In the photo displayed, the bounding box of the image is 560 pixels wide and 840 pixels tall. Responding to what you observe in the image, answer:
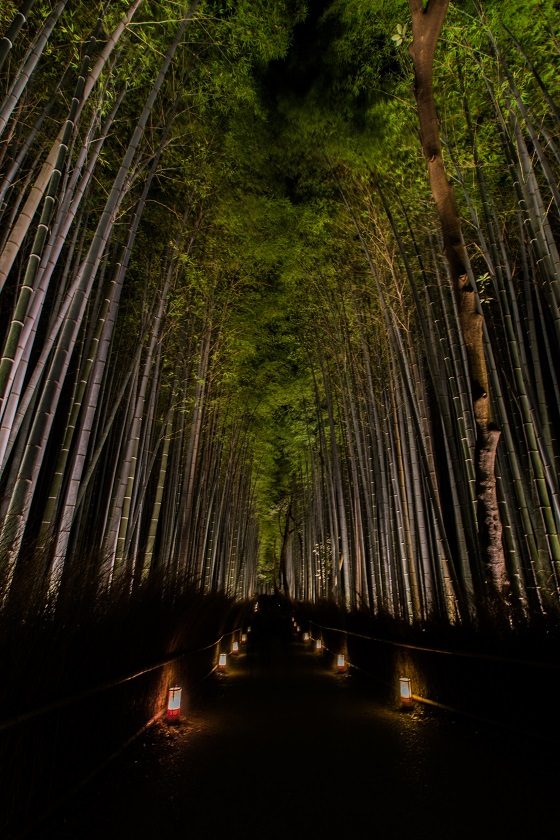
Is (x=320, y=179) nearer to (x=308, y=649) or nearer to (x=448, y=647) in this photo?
(x=448, y=647)

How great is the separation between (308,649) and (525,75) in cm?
910

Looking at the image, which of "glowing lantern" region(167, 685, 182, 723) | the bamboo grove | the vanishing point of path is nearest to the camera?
the vanishing point of path

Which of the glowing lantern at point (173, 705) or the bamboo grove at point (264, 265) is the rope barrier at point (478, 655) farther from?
the glowing lantern at point (173, 705)

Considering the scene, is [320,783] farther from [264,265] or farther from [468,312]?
[264,265]

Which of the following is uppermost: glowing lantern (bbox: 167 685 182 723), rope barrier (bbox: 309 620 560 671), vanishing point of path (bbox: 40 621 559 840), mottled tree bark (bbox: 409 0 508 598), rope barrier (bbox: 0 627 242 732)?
mottled tree bark (bbox: 409 0 508 598)

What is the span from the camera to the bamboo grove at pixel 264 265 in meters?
2.92

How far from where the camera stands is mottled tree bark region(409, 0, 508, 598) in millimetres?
3105

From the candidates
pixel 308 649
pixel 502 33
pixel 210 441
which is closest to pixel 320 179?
pixel 502 33

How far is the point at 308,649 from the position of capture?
8.81 meters

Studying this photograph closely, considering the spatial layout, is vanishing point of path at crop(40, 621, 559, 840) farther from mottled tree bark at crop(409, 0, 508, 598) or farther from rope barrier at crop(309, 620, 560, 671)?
mottled tree bark at crop(409, 0, 508, 598)

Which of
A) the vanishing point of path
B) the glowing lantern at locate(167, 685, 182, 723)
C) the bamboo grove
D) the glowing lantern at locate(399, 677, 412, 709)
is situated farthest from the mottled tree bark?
the glowing lantern at locate(167, 685, 182, 723)

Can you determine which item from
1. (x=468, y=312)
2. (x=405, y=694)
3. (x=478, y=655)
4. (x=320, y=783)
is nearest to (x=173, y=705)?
(x=320, y=783)

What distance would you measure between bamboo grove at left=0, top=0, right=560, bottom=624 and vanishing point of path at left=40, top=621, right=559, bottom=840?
2.69 ft

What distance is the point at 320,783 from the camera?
203 cm
